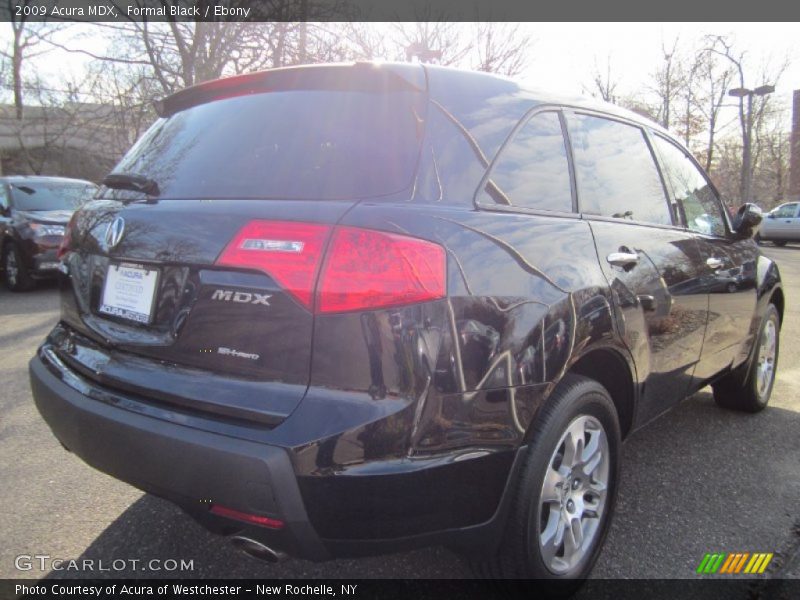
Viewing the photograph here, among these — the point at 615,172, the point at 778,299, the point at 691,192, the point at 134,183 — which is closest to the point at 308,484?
the point at 134,183

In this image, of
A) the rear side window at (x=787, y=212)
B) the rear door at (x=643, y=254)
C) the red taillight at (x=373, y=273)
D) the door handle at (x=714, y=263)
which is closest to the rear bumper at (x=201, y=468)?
the red taillight at (x=373, y=273)

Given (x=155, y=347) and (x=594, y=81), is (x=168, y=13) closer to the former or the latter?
(x=155, y=347)

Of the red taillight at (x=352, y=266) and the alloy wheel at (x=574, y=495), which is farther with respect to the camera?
the alloy wheel at (x=574, y=495)

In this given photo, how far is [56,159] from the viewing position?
27.8 metres

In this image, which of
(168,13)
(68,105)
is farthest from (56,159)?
(168,13)

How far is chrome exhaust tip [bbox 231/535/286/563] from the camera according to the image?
166 cm

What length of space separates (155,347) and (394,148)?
95 centimetres

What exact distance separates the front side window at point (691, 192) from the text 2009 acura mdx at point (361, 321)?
0.90 m

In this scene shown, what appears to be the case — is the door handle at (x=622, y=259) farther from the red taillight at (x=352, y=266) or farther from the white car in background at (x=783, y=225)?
the white car in background at (x=783, y=225)

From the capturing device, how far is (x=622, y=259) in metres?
2.31

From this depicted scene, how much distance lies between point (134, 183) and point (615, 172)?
1.98m

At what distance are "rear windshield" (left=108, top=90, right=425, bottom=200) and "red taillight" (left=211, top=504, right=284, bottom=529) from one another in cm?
89

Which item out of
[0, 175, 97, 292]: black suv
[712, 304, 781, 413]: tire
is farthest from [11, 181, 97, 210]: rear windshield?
[712, 304, 781, 413]: tire

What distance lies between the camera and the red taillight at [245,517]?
1562 mm
